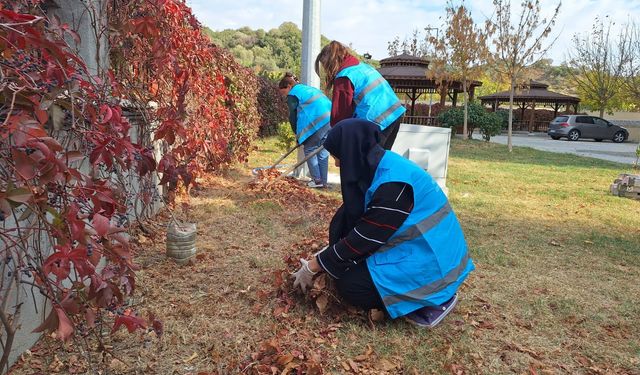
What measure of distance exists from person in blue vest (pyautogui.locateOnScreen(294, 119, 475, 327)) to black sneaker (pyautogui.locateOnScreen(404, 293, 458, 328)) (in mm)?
56

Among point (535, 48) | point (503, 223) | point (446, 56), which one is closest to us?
point (503, 223)

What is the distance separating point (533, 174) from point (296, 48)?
3745 centimetres

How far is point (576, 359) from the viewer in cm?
234

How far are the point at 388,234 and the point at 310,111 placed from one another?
3777 mm

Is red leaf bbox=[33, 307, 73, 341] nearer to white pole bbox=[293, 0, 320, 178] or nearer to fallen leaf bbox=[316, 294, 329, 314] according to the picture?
fallen leaf bbox=[316, 294, 329, 314]

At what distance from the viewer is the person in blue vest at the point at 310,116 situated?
584 centimetres

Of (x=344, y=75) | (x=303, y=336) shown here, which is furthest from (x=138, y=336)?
(x=344, y=75)

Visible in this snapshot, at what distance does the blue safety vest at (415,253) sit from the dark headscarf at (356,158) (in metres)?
0.05

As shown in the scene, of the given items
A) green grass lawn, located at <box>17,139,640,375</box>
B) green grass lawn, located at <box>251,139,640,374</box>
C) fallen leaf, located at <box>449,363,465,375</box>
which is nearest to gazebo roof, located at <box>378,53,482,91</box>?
green grass lawn, located at <box>251,139,640,374</box>

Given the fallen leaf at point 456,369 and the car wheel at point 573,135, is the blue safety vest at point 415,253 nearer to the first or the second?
the fallen leaf at point 456,369

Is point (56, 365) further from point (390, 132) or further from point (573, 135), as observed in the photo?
point (573, 135)

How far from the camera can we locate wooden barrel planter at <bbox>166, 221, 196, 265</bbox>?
3262 millimetres

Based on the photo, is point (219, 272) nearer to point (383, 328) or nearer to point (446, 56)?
point (383, 328)

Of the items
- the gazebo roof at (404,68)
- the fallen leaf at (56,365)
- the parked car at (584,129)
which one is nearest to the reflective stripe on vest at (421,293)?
the fallen leaf at (56,365)
